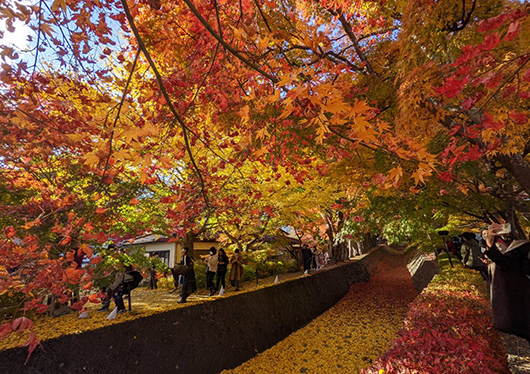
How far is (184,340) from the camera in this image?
6.14 meters

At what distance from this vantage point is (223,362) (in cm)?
664

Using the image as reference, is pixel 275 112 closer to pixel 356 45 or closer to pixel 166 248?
pixel 356 45

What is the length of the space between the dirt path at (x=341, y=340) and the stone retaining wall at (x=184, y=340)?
44 centimetres

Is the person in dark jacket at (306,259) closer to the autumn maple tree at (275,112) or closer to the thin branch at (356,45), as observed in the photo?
the autumn maple tree at (275,112)

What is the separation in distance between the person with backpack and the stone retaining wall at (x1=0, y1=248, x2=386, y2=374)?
1.16 meters

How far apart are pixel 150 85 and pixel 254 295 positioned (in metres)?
6.89

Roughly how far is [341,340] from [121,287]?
6.99 metres

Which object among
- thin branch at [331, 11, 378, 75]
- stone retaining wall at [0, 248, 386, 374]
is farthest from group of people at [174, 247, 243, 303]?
thin branch at [331, 11, 378, 75]

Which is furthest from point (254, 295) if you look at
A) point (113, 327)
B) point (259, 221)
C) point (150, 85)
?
point (150, 85)

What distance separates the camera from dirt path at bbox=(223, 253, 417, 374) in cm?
703

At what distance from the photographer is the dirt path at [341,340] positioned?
23.1 feet

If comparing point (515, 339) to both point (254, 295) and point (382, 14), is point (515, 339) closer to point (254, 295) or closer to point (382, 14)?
point (254, 295)

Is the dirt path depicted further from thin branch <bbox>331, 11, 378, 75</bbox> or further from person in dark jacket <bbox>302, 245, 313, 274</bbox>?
thin branch <bbox>331, 11, 378, 75</bbox>

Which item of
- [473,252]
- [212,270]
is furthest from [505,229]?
[212,270]
